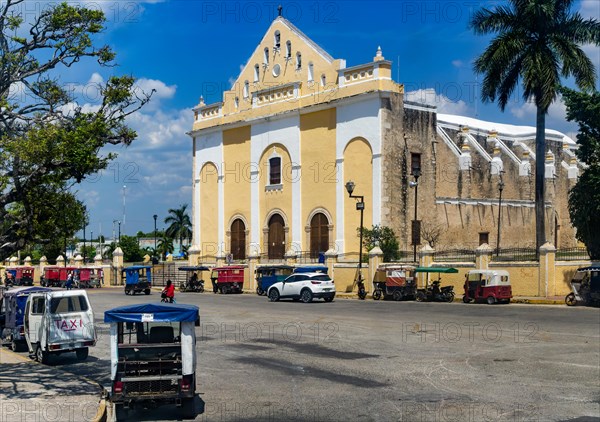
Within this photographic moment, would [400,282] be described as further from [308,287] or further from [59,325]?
[59,325]

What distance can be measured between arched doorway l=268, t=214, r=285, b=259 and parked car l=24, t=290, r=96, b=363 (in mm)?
31913

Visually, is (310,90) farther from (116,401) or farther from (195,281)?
(116,401)

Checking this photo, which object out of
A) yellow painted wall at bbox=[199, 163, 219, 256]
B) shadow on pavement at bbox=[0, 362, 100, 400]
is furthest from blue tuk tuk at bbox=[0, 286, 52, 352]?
yellow painted wall at bbox=[199, 163, 219, 256]

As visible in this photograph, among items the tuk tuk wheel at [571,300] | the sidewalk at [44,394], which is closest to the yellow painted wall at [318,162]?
the tuk tuk wheel at [571,300]

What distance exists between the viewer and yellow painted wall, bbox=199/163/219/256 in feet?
185

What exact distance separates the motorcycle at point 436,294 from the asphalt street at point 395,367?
661cm

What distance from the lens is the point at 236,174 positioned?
2151 inches

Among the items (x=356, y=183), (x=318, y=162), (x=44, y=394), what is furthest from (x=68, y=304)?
(x=318, y=162)

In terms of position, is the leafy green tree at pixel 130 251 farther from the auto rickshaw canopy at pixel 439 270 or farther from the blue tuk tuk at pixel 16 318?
the blue tuk tuk at pixel 16 318

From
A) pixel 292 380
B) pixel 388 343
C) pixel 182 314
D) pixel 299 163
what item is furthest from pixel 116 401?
pixel 299 163

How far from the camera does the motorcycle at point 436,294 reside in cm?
3288

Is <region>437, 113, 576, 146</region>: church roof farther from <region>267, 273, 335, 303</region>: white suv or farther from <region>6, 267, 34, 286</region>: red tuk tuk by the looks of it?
<region>6, 267, 34, 286</region>: red tuk tuk

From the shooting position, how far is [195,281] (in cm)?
4853

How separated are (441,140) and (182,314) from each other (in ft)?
132
